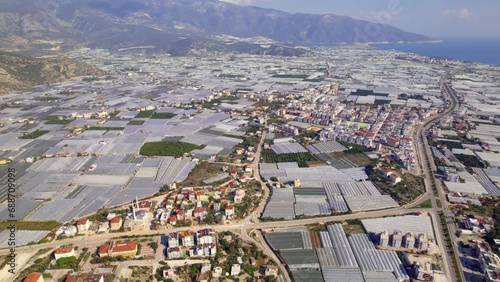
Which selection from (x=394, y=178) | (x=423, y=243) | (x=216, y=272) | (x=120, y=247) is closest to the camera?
(x=216, y=272)

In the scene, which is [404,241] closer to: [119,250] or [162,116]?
[119,250]

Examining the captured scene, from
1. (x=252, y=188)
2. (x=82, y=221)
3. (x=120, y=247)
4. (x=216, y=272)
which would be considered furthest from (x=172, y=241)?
(x=252, y=188)

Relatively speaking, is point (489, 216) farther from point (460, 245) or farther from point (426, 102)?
point (426, 102)

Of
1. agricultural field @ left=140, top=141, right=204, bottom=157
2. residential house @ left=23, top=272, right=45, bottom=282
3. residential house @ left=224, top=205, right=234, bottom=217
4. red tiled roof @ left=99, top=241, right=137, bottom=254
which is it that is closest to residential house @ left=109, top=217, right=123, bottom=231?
red tiled roof @ left=99, top=241, right=137, bottom=254

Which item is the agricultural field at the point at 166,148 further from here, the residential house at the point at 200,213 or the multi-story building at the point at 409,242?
the multi-story building at the point at 409,242


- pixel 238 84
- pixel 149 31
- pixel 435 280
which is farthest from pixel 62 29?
pixel 435 280

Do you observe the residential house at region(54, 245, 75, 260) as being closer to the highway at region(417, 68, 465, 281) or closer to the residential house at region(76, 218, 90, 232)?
the residential house at region(76, 218, 90, 232)

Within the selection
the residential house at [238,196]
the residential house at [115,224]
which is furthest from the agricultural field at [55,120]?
the residential house at [238,196]
